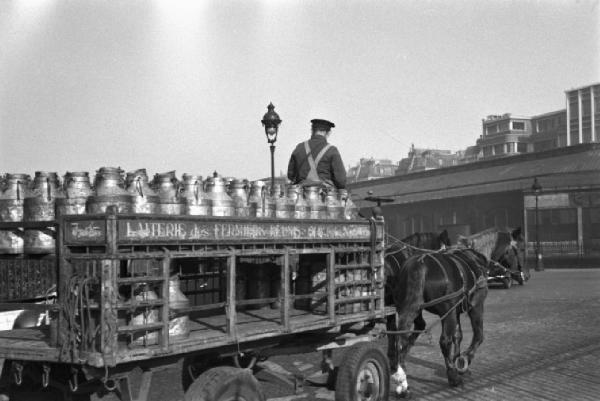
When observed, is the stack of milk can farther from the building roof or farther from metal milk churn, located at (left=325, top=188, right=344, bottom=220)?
the building roof

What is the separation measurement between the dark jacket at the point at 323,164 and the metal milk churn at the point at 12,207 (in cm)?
319

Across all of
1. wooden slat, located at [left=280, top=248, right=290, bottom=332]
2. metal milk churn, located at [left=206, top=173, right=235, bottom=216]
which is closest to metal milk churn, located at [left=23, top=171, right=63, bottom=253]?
metal milk churn, located at [left=206, top=173, right=235, bottom=216]

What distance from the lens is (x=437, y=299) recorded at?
27.2 feet

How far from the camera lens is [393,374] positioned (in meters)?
7.86

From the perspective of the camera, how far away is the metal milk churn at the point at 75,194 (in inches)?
197

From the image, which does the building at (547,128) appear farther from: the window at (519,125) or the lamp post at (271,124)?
the lamp post at (271,124)

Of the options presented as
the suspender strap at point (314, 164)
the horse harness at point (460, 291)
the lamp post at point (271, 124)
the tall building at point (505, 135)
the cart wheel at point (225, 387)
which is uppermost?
the tall building at point (505, 135)

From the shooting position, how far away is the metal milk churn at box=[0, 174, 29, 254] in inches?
208

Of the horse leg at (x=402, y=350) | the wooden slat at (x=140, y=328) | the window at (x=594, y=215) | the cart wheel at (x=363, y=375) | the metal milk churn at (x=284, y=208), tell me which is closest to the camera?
the wooden slat at (x=140, y=328)

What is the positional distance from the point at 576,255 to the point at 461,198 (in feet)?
40.3

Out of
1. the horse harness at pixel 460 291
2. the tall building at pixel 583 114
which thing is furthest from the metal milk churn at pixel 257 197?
the tall building at pixel 583 114

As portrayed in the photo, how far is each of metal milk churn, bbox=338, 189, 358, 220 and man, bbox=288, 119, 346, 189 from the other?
9.5 inches

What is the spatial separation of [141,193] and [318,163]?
274 centimetres

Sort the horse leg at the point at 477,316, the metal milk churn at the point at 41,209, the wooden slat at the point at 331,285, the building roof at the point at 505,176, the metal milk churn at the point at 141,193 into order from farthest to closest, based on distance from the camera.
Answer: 1. the building roof at the point at 505,176
2. the horse leg at the point at 477,316
3. the wooden slat at the point at 331,285
4. the metal milk churn at the point at 41,209
5. the metal milk churn at the point at 141,193
